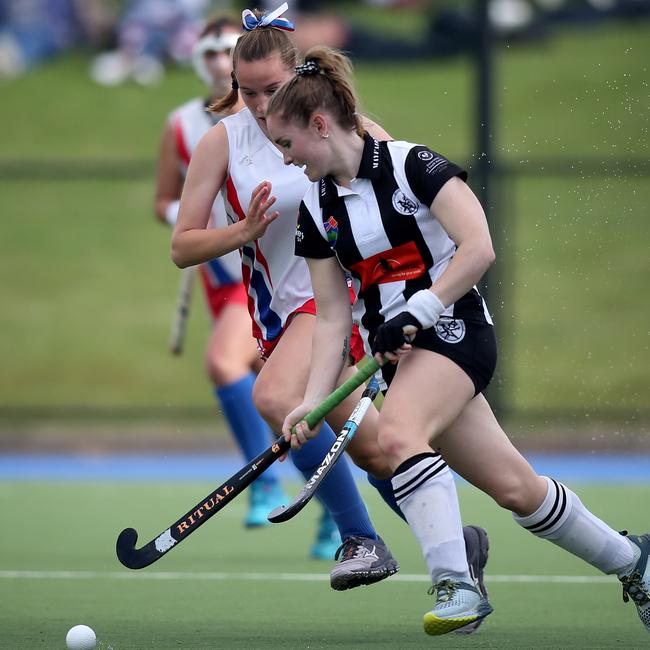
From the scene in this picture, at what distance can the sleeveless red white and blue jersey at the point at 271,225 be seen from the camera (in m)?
4.42

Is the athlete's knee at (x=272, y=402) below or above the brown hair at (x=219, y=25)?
below

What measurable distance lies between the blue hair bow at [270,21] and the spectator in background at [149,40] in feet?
45.6

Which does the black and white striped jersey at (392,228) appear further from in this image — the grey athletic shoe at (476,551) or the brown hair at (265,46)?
the grey athletic shoe at (476,551)

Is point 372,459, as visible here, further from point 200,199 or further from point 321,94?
point 321,94

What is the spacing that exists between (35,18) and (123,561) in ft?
57.9

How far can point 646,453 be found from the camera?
8.92 meters

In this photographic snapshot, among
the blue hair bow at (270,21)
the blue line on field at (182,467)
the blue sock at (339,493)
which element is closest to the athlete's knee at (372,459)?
the blue sock at (339,493)

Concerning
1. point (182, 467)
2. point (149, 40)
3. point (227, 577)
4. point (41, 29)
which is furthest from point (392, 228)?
point (41, 29)

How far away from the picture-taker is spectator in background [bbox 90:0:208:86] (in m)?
18.6

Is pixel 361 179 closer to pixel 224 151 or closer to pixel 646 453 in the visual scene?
pixel 224 151

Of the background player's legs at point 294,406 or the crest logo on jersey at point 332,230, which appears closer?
the crest logo on jersey at point 332,230

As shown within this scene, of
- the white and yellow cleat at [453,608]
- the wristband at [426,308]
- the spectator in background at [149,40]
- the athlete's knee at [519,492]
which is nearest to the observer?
the white and yellow cleat at [453,608]

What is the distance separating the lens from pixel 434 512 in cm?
355

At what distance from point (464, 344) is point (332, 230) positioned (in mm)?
470
